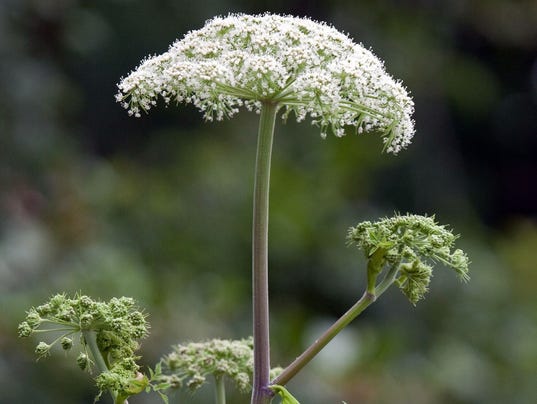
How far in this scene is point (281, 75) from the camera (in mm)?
2896

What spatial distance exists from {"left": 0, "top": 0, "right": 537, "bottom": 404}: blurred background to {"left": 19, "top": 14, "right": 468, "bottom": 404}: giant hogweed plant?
521 cm

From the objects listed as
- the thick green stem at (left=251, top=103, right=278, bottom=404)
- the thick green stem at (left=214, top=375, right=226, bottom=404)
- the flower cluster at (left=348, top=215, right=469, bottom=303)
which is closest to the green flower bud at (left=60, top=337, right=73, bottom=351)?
the thick green stem at (left=251, top=103, right=278, bottom=404)

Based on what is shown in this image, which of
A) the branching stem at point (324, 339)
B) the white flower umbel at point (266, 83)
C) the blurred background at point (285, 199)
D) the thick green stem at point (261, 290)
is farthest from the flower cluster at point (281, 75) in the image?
Result: the blurred background at point (285, 199)

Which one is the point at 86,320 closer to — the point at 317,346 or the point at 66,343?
the point at 66,343

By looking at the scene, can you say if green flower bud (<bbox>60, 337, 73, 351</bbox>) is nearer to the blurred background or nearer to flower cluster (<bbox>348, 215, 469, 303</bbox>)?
flower cluster (<bbox>348, 215, 469, 303</bbox>)

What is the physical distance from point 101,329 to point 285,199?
873 cm

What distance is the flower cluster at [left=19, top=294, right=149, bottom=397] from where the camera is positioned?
273cm

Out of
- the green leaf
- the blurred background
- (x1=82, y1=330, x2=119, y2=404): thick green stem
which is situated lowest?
(x1=82, y1=330, x2=119, y2=404): thick green stem

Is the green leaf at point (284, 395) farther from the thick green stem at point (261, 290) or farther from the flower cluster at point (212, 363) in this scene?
the flower cluster at point (212, 363)

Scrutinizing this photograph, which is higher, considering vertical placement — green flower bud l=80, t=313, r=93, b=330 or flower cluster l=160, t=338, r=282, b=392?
flower cluster l=160, t=338, r=282, b=392

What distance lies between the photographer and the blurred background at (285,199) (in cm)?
870

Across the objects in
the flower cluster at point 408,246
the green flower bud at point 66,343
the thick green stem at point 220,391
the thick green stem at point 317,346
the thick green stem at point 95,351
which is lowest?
the green flower bud at point 66,343

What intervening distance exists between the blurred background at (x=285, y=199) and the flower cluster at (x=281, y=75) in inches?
204

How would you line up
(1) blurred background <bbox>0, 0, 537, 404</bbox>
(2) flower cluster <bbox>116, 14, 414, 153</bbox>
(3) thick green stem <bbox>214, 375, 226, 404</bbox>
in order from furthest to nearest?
(1) blurred background <bbox>0, 0, 537, 404</bbox>
(3) thick green stem <bbox>214, 375, 226, 404</bbox>
(2) flower cluster <bbox>116, 14, 414, 153</bbox>
